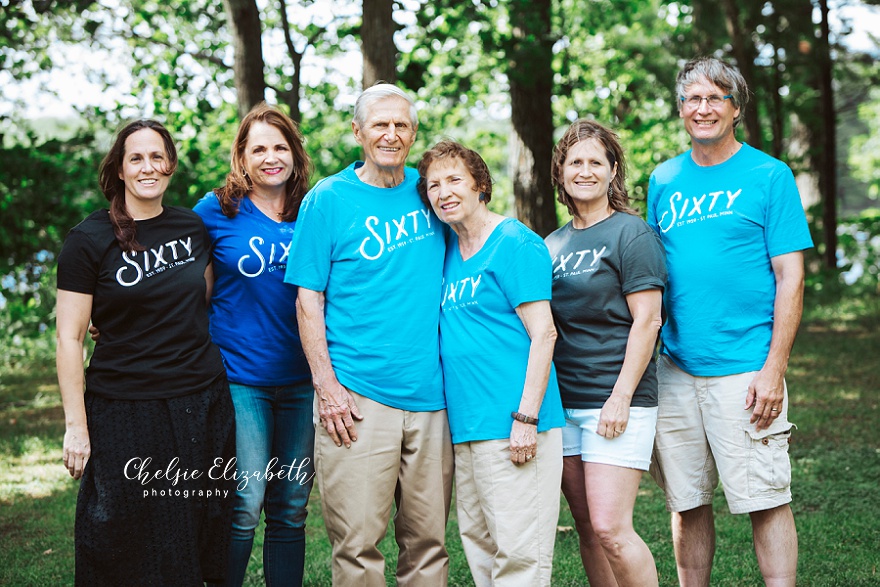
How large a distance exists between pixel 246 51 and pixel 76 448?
5792 millimetres

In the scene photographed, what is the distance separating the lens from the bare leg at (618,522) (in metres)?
3.22

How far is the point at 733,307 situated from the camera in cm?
337

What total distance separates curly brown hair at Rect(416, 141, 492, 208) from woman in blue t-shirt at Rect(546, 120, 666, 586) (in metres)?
0.32

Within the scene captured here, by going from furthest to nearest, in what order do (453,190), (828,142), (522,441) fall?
(828,142) → (453,190) → (522,441)

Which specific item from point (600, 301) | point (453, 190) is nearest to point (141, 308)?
point (453, 190)

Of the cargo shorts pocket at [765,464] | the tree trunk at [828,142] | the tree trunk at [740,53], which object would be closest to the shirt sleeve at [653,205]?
the cargo shorts pocket at [765,464]

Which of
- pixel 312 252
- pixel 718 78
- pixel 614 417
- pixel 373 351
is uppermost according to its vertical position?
pixel 718 78

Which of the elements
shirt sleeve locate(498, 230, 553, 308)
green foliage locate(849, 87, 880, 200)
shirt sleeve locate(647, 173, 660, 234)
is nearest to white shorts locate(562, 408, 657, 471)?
shirt sleeve locate(498, 230, 553, 308)

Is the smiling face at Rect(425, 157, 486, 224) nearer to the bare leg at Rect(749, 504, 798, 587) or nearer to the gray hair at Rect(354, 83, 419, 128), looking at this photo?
the gray hair at Rect(354, 83, 419, 128)

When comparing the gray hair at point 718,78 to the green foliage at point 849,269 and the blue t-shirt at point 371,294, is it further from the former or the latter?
the green foliage at point 849,269

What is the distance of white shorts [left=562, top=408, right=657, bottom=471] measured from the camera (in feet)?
10.7

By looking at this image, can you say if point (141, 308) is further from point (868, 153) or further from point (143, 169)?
point (868, 153)

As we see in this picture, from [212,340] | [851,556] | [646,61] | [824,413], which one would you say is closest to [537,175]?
[824,413]

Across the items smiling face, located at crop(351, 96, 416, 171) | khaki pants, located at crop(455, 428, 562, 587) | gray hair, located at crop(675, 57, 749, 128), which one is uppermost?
gray hair, located at crop(675, 57, 749, 128)
